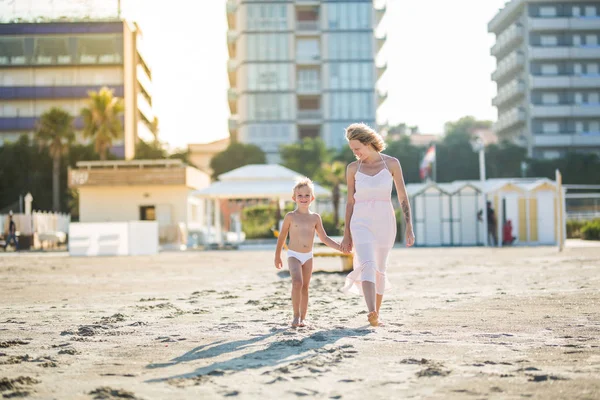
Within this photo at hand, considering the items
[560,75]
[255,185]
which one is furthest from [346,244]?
[560,75]

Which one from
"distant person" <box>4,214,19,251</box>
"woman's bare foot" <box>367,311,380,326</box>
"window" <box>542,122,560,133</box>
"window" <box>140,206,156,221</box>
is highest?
"window" <box>542,122,560,133</box>

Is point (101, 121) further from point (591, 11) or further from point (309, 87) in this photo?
point (591, 11)

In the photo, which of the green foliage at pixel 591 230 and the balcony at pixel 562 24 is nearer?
the green foliage at pixel 591 230

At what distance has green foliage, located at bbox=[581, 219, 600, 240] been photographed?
3316cm

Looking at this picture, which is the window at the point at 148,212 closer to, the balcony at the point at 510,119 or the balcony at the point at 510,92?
the balcony at the point at 510,119

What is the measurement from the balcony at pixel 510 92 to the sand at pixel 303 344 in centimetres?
7199

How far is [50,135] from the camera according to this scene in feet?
167

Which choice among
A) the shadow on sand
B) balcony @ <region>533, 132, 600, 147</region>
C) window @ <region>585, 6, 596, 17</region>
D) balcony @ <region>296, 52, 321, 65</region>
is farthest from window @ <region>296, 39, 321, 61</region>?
the shadow on sand

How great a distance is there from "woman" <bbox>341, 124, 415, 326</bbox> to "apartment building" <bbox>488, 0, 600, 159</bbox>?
246 feet

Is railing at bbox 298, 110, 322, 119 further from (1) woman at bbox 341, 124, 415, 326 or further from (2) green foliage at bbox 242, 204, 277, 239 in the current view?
(1) woman at bbox 341, 124, 415, 326

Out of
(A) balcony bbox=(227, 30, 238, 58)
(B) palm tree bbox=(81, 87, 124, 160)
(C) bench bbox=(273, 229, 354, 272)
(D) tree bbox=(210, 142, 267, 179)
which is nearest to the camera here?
(C) bench bbox=(273, 229, 354, 272)

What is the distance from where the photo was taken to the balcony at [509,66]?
80.9 metres

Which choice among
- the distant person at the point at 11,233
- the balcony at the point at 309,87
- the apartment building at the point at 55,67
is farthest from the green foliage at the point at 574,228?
the balcony at the point at 309,87

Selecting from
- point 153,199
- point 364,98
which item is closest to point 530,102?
point 364,98
